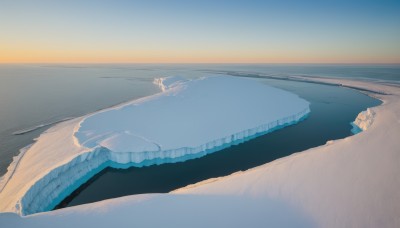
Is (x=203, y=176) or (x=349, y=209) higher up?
(x=349, y=209)

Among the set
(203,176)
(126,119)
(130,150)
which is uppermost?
(126,119)

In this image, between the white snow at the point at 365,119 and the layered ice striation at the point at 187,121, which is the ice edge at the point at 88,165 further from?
the white snow at the point at 365,119

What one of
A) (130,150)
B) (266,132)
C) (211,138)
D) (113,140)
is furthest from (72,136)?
(266,132)

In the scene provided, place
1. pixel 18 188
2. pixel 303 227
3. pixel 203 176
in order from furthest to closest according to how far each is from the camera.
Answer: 1. pixel 203 176
2. pixel 18 188
3. pixel 303 227

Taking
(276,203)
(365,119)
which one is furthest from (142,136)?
(365,119)

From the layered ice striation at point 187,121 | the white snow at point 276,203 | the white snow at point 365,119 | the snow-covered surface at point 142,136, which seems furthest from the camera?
the white snow at point 365,119

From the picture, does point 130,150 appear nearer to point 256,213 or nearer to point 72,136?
point 72,136

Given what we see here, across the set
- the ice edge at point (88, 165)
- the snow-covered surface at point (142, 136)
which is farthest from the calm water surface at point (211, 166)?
the snow-covered surface at point (142, 136)
